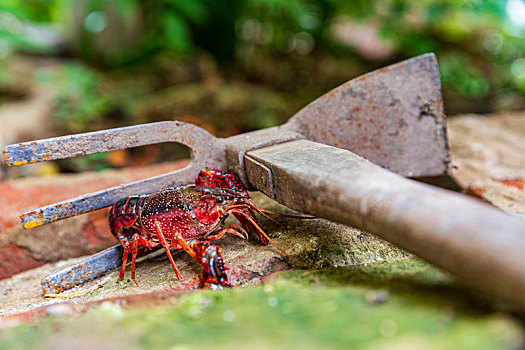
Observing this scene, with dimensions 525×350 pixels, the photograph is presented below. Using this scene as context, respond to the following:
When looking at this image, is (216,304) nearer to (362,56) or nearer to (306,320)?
(306,320)

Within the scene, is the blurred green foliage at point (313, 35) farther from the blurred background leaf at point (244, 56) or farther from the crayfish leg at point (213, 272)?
the crayfish leg at point (213, 272)

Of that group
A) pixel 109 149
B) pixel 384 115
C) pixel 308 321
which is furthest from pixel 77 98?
pixel 308 321

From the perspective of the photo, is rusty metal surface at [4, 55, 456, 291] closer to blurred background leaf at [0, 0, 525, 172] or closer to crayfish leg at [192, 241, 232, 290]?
crayfish leg at [192, 241, 232, 290]

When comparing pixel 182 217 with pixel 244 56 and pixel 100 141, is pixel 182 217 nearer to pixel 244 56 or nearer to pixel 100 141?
pixel 100 141

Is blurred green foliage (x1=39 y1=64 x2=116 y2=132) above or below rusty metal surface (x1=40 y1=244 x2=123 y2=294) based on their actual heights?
above

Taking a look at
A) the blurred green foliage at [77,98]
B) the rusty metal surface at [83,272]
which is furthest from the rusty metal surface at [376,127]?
the blurred green foliage at [77,98]

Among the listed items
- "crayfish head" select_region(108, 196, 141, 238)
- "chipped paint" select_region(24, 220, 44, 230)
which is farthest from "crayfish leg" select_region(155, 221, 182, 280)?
"chipped paint" select_region(24, 220, 44, 230)

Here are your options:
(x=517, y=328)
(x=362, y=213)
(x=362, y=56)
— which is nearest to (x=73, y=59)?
(x=362, y=56)
